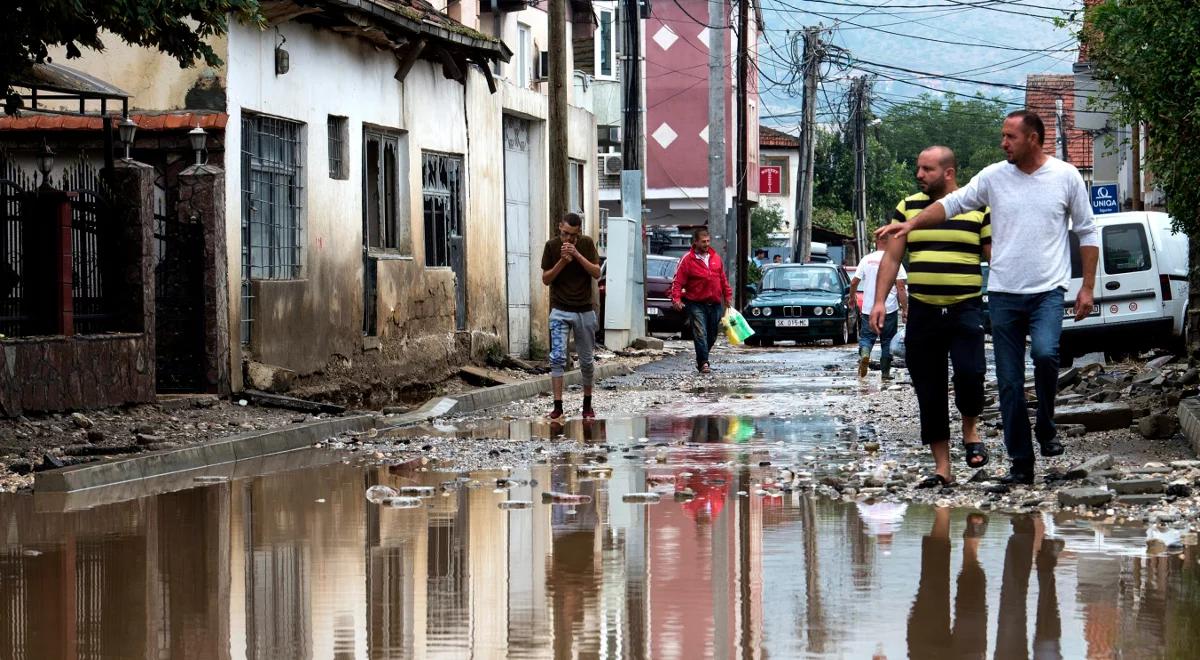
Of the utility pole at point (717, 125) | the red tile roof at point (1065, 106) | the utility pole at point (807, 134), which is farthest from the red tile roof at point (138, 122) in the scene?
the red tile roof at point (1065, 106)

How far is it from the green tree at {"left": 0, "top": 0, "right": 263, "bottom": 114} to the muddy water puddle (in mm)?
3242

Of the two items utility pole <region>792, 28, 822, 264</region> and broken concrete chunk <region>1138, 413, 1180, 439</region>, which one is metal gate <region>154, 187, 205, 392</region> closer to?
broken concrete chunk <region>1138, 413, 1180, 439</region>

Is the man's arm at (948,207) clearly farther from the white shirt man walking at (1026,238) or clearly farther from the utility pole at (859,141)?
the utility pole at (859,141)

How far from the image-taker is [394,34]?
69.5ft

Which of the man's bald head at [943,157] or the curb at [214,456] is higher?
the man's bald head at [943,157]

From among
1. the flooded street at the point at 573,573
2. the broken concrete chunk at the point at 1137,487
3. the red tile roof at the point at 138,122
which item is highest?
the red tile roof at the point at 138,122

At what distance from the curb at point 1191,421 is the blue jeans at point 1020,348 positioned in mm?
1891

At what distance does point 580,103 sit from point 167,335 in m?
30.3

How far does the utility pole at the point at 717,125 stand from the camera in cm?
3684

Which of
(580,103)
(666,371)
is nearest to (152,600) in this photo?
(666,371)

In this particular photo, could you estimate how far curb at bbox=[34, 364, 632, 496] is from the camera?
11.3 metres

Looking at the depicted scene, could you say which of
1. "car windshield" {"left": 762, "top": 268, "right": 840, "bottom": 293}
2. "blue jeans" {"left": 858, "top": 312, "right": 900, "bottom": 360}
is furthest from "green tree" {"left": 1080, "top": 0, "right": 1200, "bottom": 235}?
"car windshield" {"left": 762, "top": 268, "right": 840, "bottom": 293}

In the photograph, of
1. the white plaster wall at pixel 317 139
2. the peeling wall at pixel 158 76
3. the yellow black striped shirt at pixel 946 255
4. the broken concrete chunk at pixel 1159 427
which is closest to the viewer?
the yellow black striped shirt at pixel 946 255

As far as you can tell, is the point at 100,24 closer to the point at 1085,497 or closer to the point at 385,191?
the point at 1085,497
